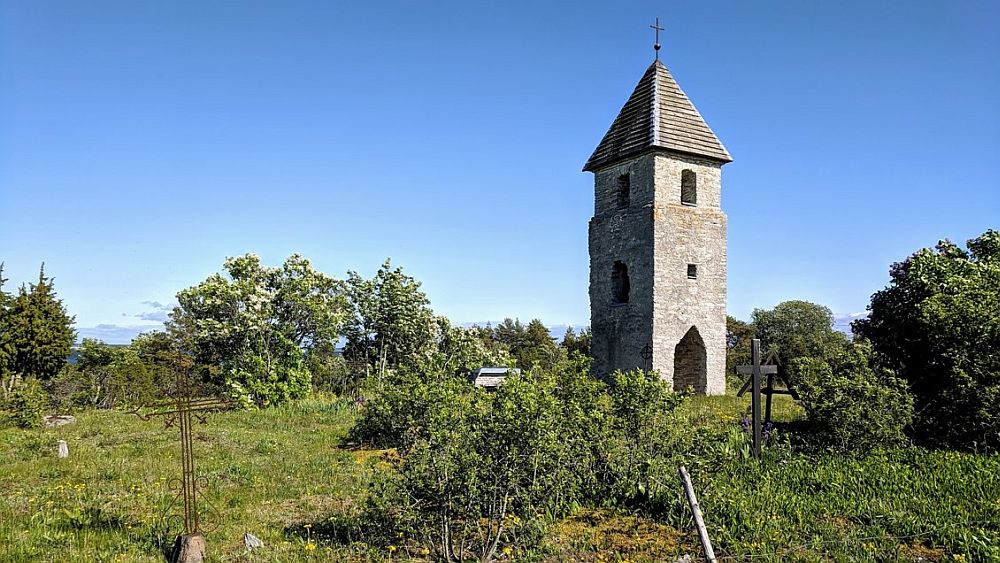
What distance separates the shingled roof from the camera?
19.9 metres

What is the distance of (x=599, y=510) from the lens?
7.76 meters

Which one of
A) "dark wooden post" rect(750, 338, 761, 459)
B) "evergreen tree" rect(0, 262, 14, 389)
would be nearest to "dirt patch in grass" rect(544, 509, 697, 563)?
"dark wooden post" rect(750, 338, 761, 459)

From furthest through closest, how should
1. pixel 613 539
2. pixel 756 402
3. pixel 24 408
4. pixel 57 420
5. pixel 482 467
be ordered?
pixel 57 420 < pixel 24 408 < pixel 756 402 < pixel 613 539 < pixel 482 467

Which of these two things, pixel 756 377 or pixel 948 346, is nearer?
pixel 756 377

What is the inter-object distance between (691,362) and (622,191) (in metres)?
6.11

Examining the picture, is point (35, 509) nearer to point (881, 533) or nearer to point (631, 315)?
point (881, 533)

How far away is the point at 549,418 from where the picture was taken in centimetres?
629

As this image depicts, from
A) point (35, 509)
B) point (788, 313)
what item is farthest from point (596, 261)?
point (788, 313)

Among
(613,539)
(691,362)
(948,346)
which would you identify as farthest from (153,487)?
(691,362)

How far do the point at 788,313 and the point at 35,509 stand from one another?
53.9 meters

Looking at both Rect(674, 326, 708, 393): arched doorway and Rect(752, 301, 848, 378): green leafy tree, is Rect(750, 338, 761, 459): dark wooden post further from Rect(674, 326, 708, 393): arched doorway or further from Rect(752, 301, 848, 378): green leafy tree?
Rect(752, 301, 848, 378): green leafy tree

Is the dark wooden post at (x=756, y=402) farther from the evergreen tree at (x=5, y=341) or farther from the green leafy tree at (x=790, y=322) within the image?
the green leafy tree at (x=790, y=322)

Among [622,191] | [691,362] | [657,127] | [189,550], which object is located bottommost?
[189,550]

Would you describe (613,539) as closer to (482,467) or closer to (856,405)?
(482,467)
